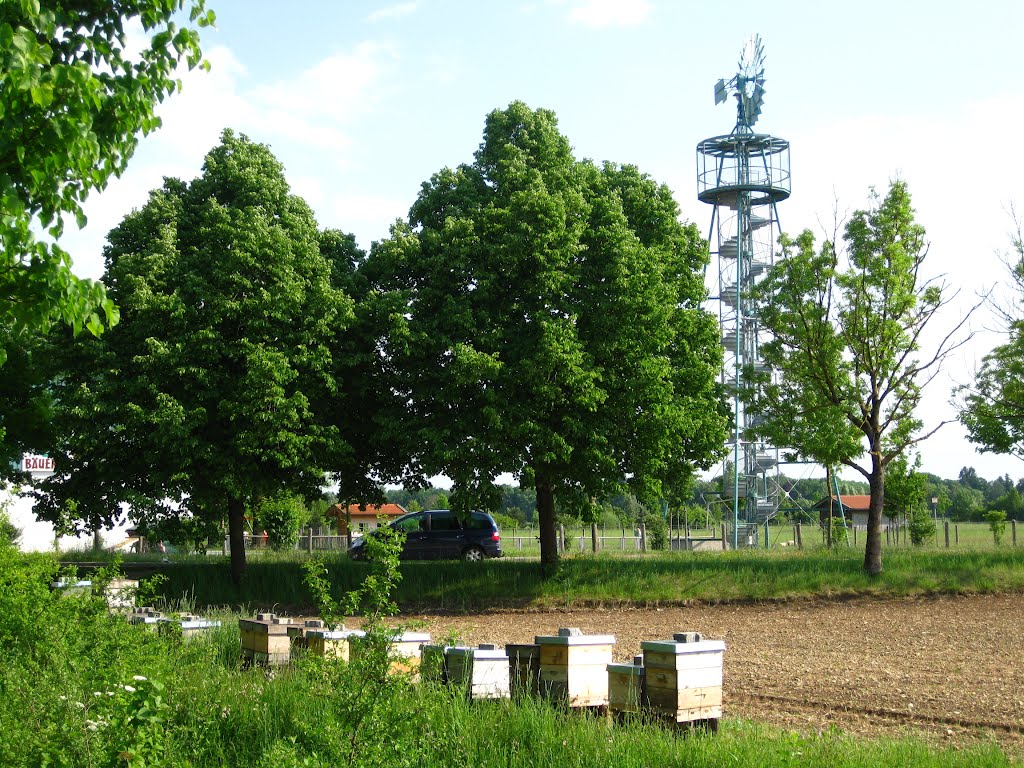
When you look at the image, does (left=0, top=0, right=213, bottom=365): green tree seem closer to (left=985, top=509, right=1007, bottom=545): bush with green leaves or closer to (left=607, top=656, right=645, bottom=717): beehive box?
(left=607, top=656, right=645, bottom=717): beehive box

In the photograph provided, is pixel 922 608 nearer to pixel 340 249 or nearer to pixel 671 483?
pixel 671 483

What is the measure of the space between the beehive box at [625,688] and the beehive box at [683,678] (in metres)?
→ 0.10

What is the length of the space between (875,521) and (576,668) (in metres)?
17.0

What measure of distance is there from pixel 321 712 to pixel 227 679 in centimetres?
190

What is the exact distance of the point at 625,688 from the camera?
26.6 ft

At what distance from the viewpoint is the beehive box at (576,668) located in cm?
834

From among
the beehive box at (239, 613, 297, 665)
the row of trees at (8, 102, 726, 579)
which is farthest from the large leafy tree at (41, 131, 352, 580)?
the beehive box at (239, 613, 297, 665)

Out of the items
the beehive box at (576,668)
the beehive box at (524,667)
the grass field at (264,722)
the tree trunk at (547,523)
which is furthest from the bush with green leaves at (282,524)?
the beehive box at (576,668)

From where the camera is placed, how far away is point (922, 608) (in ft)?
64.9

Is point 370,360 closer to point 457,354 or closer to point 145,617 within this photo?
point 457,354

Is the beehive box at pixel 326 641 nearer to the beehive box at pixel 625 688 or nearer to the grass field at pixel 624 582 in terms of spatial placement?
the beehive box at pixel 625 688

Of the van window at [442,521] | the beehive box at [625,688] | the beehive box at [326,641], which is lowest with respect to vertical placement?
the van window at [442,521]

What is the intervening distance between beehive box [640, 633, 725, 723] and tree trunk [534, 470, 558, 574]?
51.4ft

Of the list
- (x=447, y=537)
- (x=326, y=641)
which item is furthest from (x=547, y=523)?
(x=326, y=641)
